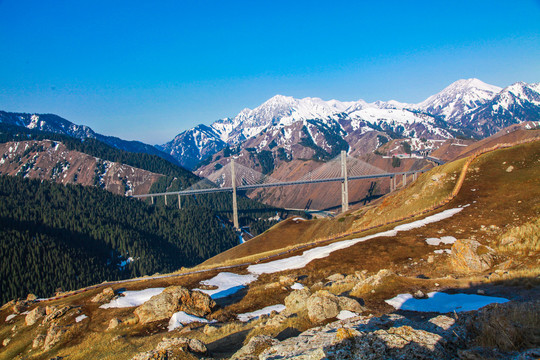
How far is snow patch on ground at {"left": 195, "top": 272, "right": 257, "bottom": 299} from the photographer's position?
29578 millimetres

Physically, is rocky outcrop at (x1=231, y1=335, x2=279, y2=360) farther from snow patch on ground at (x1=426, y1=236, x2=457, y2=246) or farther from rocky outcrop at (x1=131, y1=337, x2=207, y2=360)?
snow patch on ground at (x1=426, y1=236, x2=457, y2=246)

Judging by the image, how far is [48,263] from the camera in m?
143

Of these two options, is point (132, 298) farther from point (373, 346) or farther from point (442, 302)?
point (373, 346)

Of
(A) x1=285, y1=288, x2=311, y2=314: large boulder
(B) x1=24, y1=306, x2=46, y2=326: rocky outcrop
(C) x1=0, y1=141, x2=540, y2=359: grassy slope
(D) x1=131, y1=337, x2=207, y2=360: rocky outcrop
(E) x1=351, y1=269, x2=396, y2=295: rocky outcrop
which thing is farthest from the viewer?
(B) x1=24, y1=306, x2=46, y2=326: rocky outcrop

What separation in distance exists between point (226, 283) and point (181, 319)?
10845 millimetres

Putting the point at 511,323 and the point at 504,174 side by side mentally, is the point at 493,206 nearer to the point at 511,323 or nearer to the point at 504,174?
the point at 504,174

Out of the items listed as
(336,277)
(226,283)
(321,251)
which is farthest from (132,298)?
(321,251)

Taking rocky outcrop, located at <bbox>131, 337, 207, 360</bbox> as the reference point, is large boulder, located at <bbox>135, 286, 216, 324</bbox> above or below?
below

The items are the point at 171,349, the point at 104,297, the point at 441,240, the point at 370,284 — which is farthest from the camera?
the point at 441,240

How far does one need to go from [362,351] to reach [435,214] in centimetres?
3775

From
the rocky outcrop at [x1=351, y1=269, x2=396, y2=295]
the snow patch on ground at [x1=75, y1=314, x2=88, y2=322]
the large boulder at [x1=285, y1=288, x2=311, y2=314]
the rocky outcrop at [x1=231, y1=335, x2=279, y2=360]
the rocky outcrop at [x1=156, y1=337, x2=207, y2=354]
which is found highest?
the rocky outcrop at [x1=231, y1=335, x2=279, y2=360]

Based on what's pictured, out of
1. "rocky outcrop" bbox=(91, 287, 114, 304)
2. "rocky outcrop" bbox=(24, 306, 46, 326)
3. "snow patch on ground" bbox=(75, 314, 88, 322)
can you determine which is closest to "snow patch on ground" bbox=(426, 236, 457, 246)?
"rocky outcrop" bbox=(91, 287, 114, 304)

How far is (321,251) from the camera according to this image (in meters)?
38.9

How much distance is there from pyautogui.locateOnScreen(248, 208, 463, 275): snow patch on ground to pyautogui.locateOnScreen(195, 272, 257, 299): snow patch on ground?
2.25m
